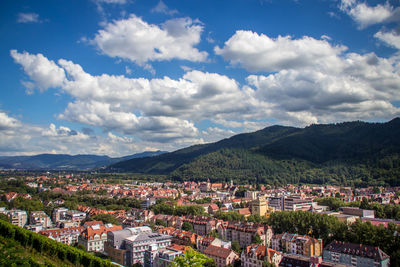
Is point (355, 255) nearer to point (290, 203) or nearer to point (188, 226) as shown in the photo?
point (188, 226)

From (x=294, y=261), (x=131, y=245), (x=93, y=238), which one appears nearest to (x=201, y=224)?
(x=131, y=245)

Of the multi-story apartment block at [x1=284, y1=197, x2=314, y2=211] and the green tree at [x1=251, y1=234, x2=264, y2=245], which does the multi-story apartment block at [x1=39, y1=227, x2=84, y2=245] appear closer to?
the green tree at [x1=251, y1=234, x2=264, y2=245]

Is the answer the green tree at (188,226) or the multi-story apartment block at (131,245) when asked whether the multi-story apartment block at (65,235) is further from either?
the green tree at (188,226)

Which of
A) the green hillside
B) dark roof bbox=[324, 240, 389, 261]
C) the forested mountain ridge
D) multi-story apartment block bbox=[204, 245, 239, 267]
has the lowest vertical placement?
multi-story apartment block bbox=[204, 245, 239, 267]

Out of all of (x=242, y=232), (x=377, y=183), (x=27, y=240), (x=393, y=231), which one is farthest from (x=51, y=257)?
(x=377, y=183)

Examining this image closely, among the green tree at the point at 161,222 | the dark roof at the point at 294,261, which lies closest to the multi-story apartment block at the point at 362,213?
the dark roof at the point at 294,261

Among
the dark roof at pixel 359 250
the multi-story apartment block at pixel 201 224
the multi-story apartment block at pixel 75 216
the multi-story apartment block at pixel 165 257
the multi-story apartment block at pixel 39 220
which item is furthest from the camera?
the multi-story apartment block at pixel 75 216

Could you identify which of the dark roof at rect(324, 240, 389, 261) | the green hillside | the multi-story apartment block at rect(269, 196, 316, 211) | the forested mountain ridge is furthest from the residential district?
the forested mountain ridge
